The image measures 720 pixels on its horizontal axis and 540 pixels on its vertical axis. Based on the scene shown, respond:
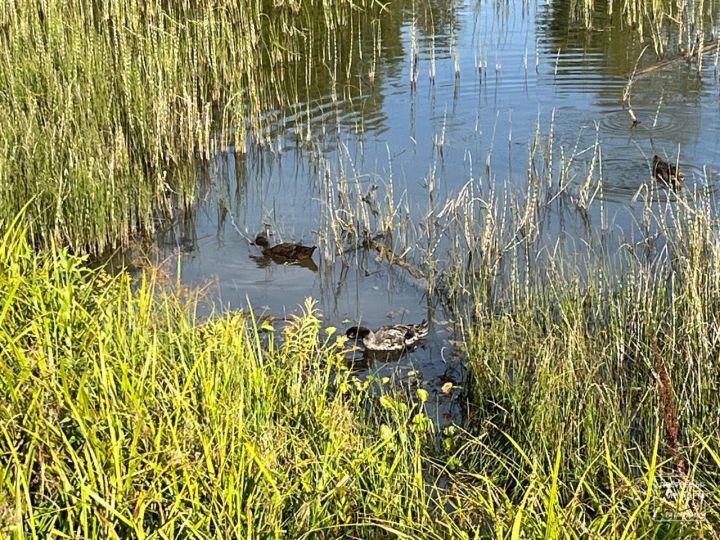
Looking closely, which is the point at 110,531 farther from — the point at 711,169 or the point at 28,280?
the point at 711,169

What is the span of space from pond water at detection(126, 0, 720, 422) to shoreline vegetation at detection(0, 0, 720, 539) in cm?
25

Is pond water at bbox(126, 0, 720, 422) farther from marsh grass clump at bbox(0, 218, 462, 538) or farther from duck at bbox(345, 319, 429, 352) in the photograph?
marsh grass clump at bbox(0, 218, 462, 538)

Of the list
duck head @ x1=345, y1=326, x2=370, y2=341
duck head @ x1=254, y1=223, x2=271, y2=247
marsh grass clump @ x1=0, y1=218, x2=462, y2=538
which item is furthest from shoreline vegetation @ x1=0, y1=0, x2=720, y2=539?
duck head @ x1=254, y1=223, x2=271, y2=247

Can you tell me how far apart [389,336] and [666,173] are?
2.87 metres

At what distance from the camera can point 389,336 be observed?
484 centimetres

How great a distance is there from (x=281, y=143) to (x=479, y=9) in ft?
18.3

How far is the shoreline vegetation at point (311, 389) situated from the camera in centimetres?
267

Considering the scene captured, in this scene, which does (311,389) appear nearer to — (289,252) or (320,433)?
(320,433)

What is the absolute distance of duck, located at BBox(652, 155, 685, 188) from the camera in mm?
6496

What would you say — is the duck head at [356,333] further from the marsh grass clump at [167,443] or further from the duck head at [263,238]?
the duck head at [263,238]

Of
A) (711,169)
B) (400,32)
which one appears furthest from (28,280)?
(400,32)

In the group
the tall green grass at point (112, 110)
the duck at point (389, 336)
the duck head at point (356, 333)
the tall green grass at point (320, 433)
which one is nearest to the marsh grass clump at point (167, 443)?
the tall green grass at point (320, 433)

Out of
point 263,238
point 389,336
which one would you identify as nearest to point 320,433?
point 389,336

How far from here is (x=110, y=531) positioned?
8.03ft
